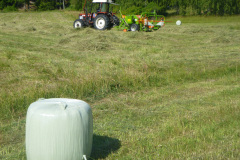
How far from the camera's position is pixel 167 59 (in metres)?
9.59

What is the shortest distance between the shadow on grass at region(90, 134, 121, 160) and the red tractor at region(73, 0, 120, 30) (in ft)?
47.6

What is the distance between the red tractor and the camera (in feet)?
60.0

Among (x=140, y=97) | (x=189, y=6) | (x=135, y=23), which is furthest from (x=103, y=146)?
(x=189, y=6)

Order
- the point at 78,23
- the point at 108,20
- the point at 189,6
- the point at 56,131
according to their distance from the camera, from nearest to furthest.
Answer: the point at 56,131
the point at 108,20
the point at 78,23
the point at 189,6

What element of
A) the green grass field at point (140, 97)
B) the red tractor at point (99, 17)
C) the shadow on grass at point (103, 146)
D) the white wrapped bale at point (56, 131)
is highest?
the red tractor at point (99, 17)

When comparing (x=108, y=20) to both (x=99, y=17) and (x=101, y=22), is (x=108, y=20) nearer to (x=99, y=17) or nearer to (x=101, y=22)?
(x=101, y=22)

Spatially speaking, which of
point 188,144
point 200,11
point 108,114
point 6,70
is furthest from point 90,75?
point 200,11

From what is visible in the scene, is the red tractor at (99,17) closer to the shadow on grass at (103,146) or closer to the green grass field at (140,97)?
the green grass field at (140,97)

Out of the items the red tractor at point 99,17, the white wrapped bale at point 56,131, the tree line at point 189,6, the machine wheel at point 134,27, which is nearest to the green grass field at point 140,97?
the white wrapped bale at point 56,131

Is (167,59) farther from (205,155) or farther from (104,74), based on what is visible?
(205,155)

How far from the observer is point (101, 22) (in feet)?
60.0

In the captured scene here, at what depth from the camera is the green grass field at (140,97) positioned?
3793 millimetres

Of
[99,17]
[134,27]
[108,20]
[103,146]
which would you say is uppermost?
[99,17]

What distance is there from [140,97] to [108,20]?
1264cm
